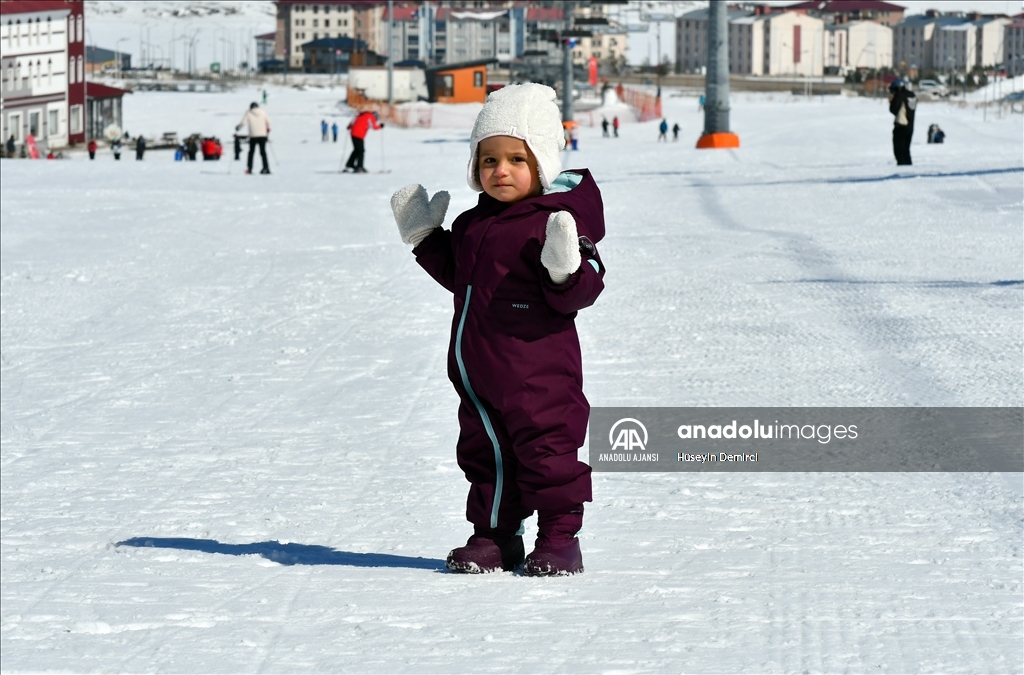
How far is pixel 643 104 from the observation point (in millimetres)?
67188

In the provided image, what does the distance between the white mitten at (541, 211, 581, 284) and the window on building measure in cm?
7512

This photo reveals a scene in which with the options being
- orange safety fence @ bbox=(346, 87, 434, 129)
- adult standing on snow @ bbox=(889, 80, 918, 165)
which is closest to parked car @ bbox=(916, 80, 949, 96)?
orange safety fence @ bbox=(346, 87, 434, 129)

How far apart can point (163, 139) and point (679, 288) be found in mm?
51031

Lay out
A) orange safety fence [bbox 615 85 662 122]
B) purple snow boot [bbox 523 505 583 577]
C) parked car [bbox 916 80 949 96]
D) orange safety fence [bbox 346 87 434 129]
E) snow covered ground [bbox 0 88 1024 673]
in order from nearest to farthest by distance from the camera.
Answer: snow covered ground [bbox 0 88 1024 673] < purple snow boot [bbox 523 505 583 577] < orange safety fence [bbox 346 87 434 129] < orange safety fence [bbox 615 85 662 122] < parked car [bbox 916 80 949 96]

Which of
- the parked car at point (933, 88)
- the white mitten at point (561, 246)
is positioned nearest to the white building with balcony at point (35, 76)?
the parked car at point (933, 88)

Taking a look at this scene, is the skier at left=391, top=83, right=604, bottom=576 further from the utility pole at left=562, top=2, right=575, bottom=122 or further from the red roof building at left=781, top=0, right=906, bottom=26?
the red roof building at left=781, top=0, right=906, bottom=26

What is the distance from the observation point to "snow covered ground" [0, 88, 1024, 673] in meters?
3.00

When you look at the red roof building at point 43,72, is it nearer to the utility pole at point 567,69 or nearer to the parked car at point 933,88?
the utility pole at point 567,69

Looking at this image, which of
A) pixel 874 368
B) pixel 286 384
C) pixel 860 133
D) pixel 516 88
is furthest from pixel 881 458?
pixel 860 133

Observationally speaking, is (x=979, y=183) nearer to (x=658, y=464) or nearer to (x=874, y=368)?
(x=874, y=368)

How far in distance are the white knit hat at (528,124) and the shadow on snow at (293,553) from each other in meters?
0.95

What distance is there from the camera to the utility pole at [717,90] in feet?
79.1

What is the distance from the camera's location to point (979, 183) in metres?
12.8

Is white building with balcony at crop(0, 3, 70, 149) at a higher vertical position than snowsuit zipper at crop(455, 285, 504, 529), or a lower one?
higher
